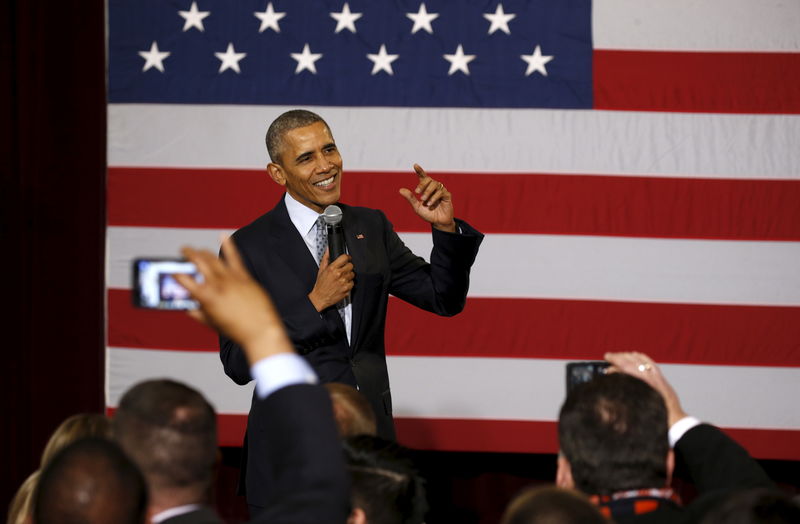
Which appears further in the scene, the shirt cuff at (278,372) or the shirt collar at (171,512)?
the shirt collar at (171,512)

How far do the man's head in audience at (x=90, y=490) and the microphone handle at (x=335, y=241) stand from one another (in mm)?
1501

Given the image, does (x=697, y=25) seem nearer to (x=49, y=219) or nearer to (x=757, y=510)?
(x=49, y=219)

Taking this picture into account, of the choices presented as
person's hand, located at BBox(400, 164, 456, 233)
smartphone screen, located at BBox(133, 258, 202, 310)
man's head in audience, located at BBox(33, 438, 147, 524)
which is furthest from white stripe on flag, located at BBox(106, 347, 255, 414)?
man's head in audience, located at BBox(33, 438, 147, 524)

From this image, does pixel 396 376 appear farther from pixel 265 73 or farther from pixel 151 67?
pixel 151 67

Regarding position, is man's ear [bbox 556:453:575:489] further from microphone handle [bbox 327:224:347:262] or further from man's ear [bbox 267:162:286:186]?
man's ear [bbox 267:162:286:186]

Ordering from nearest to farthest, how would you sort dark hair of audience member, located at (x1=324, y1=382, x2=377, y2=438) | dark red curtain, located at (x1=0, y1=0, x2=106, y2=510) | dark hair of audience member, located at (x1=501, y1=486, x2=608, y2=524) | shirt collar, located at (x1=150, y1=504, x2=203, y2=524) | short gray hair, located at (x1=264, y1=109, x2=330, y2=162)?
1. dark hair of audience member, located at (x1=501, y1=486, x2=608, y2=524)
2. shirt collar, located at (x1=150, y1=504, x2=203, y2=524)
3. dark hair of audience member, located at (x1=324, y1=382, x2=377, y2=438)
4. short gray hair, located at (x1=264, y1=109, x2=330, y2=162)
5. dark red curtain, located at (x1=0, y1=0, x2=106, y2=510)

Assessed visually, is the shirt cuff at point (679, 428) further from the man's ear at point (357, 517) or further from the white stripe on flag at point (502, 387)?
the white stripe on flag at point (502, 387)

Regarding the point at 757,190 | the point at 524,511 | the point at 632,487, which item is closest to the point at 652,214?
the point at 757,190

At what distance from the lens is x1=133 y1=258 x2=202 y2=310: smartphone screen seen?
171 inches

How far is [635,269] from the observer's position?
4.21m

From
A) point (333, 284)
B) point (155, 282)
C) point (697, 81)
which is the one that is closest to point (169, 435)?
point (333, 284)

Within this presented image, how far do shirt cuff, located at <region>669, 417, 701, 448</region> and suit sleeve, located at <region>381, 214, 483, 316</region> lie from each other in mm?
1019

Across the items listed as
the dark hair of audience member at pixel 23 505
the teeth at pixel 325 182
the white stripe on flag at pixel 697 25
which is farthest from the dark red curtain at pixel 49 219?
the dark hair of audience member at pixel 23 505

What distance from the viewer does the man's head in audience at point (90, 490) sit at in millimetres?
1192
